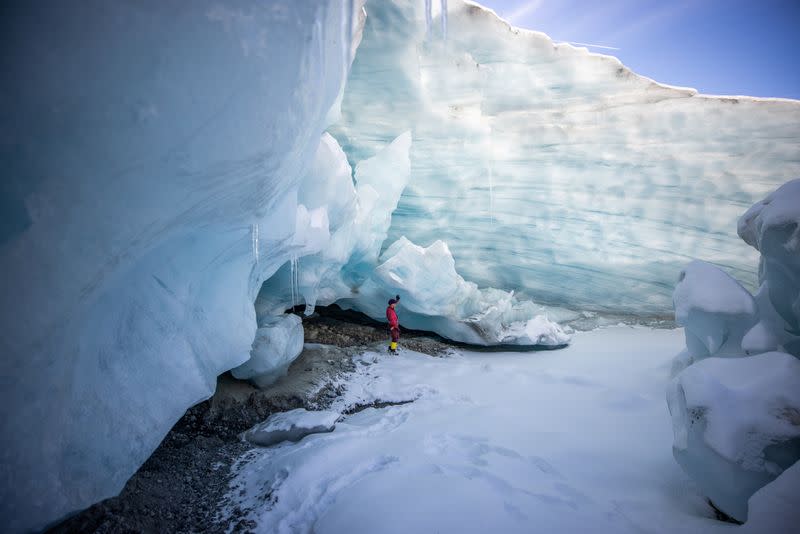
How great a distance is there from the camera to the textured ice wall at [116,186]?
1.49m

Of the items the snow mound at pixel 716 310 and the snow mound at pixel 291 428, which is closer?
the snow mound at pixel 716 310

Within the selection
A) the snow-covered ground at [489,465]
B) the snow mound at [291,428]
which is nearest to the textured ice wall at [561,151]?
the snow-covered ground at [489,465]

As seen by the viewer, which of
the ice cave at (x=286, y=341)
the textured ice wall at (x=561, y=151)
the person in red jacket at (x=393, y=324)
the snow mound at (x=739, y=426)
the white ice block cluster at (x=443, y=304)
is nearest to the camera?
the ice cave at (x=286, y=341)

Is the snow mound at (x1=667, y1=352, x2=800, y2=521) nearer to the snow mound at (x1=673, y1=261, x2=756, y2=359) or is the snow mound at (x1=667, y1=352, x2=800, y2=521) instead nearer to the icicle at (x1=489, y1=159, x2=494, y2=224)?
the snow mound at (x1=673, y1=261, x2=756, y2=359)

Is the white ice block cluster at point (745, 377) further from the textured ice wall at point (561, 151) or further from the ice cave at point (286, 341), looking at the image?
the textured ice wall at point (561, 151)

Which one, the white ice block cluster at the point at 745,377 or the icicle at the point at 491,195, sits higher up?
the icicle at the point at 491,195

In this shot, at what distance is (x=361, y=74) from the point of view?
677cm

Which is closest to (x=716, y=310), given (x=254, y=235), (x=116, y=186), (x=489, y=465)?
(x=489, y=465)

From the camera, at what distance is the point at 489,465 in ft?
8.38

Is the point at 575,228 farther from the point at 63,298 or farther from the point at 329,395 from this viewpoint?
the point at 63,298

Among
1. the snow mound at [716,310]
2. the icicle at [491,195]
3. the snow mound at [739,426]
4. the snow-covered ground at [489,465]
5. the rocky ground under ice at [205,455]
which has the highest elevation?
the icicle at [491,195]

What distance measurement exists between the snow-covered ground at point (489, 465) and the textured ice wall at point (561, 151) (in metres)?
3.56

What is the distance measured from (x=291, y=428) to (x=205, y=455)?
2.27 ft

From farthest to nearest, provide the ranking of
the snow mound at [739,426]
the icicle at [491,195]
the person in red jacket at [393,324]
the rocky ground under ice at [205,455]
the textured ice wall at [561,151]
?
1. the icicle at [491,195]
2. the textured ice wall at [561,151]
3. the person in red jacket at [393,324]
4. the rocky ground under ice at [205,455]
5. the snow mound at [739,426]
